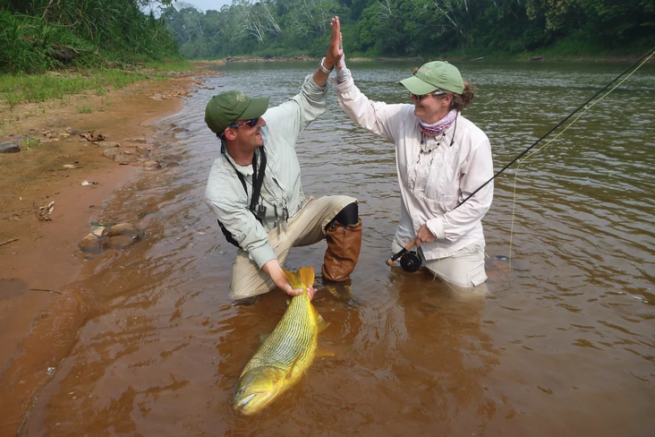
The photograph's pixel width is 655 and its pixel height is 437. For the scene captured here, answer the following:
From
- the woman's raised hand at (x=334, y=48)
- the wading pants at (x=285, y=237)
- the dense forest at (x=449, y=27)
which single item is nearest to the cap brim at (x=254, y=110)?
the woman's raised hand at (x=334, y=48)

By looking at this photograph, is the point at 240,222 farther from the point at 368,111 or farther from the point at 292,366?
the point at 368,111

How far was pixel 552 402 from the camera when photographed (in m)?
2.84

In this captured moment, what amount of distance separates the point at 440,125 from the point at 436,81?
39 cm

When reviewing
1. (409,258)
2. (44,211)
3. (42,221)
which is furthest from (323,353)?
(44,211)

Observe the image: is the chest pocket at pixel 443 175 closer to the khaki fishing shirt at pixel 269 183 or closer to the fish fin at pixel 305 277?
the khaki fishing shirt at pixel 269 183

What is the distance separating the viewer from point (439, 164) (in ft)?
12.7

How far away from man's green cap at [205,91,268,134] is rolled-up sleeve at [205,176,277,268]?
0.53 metres

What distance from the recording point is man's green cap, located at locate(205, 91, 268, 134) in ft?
11.1

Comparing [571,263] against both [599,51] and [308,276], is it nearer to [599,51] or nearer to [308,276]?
[308,276]

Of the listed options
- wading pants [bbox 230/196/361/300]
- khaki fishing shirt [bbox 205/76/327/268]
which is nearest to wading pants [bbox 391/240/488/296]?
wading pants [bbox 230/196/361/300]

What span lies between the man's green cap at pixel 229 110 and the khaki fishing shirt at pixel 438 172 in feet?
3.12

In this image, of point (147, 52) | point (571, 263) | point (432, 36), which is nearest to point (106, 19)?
point (147, 52)

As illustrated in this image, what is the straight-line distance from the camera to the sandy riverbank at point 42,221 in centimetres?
315

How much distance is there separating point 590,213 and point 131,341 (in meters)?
5.57
